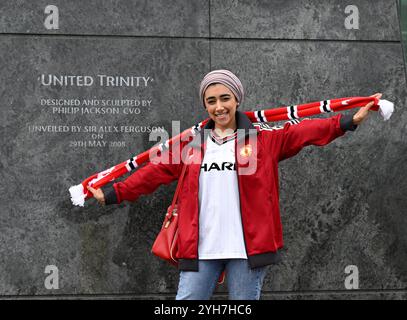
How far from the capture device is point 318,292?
5164 millimetres

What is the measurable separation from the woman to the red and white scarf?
0.27 meters

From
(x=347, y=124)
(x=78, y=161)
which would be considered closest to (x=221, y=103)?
(x=347, y=124)

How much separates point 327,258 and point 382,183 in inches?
29.2

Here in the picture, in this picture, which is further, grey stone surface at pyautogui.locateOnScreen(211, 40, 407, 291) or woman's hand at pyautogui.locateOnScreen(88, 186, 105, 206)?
grey stone surface at pyautogui.locateOnScreen(211, 40, 407, 291)

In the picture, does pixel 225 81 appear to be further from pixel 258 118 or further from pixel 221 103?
pixel 258 118

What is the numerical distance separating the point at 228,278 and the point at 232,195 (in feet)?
1.61

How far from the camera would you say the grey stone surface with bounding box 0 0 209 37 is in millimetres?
5070

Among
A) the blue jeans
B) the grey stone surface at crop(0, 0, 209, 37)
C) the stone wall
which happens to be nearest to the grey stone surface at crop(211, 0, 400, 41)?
the stone wall

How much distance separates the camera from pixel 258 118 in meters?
4.46

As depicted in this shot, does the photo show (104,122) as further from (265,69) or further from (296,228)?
(296,228)

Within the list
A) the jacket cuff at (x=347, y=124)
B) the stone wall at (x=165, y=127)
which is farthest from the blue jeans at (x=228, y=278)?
the stone wall at (x=165, y=127)

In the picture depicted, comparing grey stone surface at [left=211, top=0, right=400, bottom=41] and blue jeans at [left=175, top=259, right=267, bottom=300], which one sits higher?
grey stone surface at [left=211, top=0, right=400, bottom=41]

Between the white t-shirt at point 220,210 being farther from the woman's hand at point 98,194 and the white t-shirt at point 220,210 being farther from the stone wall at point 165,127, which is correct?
the stone wall at point 165,127

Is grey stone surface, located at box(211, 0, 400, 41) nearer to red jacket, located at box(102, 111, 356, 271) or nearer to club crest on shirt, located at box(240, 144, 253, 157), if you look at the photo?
red jacket, located at box(102, 111, 356, 271)
